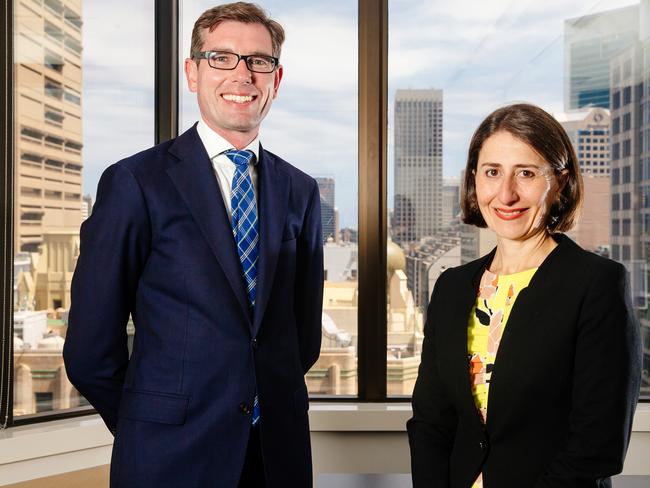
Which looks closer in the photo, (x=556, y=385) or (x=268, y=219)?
Answer: (x=556, y=385)

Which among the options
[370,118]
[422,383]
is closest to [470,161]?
[422,383]

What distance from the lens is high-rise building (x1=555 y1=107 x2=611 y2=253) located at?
284 cm

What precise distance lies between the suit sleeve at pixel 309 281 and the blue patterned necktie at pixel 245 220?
230mm

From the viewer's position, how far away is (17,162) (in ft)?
8.32

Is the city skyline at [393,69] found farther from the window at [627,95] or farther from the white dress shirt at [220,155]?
the white dress shirt at [220,155]

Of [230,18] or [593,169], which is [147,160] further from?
[593,169]

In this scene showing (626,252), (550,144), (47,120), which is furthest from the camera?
(626,252)

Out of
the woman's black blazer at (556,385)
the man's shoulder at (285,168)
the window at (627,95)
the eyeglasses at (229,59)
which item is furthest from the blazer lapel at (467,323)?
the window at (627,95)

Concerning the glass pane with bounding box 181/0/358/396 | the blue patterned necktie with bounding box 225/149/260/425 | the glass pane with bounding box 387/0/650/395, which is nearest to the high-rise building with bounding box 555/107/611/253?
the glass pane with bounding box 387/0/650/395

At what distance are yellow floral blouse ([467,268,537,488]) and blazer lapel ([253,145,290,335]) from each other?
448 millimetres

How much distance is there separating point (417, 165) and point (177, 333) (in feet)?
5.40

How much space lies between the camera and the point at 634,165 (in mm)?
2844

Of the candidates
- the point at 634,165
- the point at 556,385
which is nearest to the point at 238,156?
the point at 556,385

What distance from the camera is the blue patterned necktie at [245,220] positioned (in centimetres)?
156
